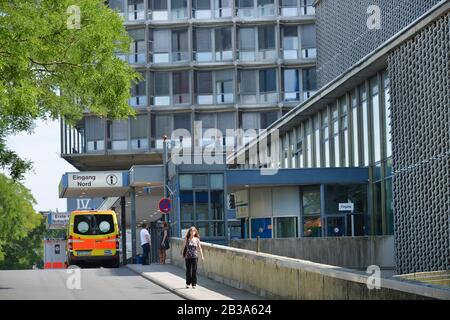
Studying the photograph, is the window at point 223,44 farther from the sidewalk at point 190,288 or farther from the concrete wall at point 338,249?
the sidewalk at point 190,288

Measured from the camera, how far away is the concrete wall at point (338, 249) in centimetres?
4056

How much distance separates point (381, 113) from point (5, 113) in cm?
2165

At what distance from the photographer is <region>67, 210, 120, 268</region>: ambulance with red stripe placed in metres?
43.7

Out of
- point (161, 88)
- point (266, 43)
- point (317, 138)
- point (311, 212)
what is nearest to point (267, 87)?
point (266, 43)

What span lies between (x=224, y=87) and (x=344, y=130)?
99.8 ft

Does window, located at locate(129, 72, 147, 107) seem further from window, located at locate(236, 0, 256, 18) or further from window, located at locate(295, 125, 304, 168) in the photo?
window, located at locate(295, 125, 304, 168)

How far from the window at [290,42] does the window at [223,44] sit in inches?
152

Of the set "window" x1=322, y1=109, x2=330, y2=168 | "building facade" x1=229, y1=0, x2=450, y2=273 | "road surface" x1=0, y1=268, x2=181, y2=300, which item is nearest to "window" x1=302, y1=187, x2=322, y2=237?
"building facade" x1=229, y1=0, x2=450, y2=273

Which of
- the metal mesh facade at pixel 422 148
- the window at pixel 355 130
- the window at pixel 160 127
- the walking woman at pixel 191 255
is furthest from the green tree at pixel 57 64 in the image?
the window at pixel 160 127

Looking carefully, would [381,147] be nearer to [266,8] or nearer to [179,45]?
[266,8]

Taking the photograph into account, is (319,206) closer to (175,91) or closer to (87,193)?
(87,193)

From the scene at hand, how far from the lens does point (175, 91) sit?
7838 cm

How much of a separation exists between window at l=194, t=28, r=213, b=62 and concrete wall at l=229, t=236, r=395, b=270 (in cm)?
3813

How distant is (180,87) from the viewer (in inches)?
3086
